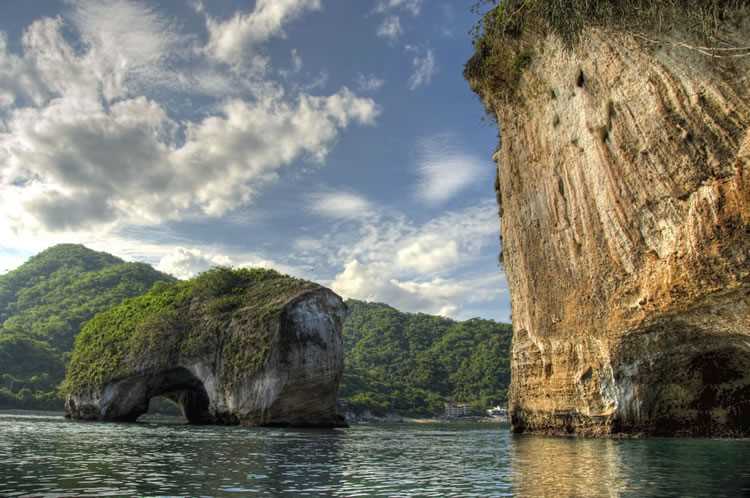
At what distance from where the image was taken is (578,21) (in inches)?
733

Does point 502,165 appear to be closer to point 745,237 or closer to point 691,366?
point 691,366

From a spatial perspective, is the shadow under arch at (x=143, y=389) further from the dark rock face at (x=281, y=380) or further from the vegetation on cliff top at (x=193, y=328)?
the vegetation on cliff top at (x=193, y=328)

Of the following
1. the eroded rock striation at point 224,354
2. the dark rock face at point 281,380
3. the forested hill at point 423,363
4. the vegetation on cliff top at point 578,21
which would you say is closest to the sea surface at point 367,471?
the vegetation on cliff top at point 578,21

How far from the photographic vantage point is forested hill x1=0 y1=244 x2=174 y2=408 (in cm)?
7506

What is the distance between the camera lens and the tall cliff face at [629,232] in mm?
15898

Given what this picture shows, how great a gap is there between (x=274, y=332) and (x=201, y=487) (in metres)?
31.8

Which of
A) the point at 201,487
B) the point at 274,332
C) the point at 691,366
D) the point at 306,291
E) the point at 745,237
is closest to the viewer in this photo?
the point at 201,487

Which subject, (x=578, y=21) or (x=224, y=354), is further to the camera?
(x=224, y=354)

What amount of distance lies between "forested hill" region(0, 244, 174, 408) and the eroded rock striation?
100 ft

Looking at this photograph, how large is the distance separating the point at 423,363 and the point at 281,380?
239ft

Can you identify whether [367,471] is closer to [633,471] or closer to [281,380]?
[633,471]

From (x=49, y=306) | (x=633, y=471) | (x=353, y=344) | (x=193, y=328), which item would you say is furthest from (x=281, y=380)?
(x=353, y=344)

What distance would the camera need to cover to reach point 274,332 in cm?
4141

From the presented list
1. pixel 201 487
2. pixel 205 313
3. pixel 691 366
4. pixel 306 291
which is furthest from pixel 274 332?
pixel 201 487
